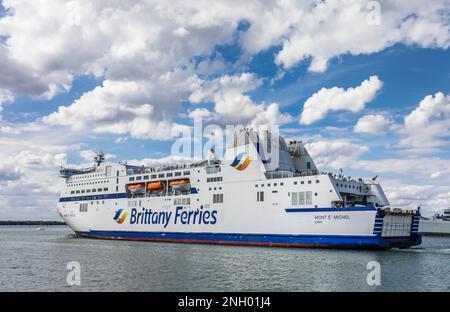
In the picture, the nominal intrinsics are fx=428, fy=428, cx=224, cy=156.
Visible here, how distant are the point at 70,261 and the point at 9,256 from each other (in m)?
7.70

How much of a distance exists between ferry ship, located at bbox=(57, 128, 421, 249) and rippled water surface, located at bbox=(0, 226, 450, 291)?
7.61ft

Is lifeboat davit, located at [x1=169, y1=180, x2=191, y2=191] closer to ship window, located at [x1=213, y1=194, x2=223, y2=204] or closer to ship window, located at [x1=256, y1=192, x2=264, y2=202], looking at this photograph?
ship window, located at [x1=213, y1=194, x2=223, y2=204]

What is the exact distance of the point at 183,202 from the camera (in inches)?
1821

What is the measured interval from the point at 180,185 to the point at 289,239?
1503 cm

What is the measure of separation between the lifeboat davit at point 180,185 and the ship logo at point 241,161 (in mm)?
6948

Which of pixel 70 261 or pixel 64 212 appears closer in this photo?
pixel 70 261

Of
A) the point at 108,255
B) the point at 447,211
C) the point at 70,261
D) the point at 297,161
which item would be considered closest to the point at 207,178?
the point at 297,161

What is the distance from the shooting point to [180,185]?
155 ft

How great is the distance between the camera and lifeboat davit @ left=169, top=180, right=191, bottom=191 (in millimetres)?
46875

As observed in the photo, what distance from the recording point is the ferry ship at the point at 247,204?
3531cm

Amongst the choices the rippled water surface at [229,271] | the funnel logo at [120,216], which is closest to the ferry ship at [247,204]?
the funnel logo at [120,216]

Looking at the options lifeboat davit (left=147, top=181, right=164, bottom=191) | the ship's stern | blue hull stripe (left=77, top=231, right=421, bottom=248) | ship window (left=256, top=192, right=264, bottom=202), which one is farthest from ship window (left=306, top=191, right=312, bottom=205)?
lifeboat davit (left=147, top=181, right=164, bottom=191)

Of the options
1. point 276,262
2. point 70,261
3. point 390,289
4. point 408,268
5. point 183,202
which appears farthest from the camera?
point 183,202
